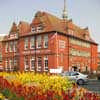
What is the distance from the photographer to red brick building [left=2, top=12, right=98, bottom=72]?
164 feet

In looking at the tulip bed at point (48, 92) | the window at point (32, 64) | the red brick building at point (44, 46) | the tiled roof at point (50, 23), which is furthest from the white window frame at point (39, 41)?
the tulip bed at point (48, 92)

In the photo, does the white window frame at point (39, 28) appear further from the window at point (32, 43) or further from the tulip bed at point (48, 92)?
the tulip bed at point (48, 92)

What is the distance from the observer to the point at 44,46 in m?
51.3

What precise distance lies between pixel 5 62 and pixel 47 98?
5429 centimetres

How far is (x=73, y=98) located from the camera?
761cm

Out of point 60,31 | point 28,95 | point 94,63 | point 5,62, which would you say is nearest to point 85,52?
point 94,63

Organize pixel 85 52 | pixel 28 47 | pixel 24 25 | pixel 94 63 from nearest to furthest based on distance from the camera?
pixel 28 47
pixel 24 25
pixel 85 52
pixel 94 63

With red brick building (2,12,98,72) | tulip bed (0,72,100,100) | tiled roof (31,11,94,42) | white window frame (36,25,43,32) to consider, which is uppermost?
tiled roof (31,11,94,42)

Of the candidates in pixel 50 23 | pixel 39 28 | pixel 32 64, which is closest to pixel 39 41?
pixel 39 28

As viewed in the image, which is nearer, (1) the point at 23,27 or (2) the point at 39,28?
(2) the point at 39,28

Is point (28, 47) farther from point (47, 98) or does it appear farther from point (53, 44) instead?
point (47, 98)

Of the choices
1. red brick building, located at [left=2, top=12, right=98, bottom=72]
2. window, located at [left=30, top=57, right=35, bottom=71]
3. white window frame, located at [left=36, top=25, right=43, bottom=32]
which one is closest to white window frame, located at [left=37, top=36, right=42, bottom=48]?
red brick building, located at [left=2, top=12, right=98, bottom=72]

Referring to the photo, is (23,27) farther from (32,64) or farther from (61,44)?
(61,44)

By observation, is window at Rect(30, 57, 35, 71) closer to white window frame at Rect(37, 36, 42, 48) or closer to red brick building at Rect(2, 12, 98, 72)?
red brick building at Rect(2, 12, 98, 72)
